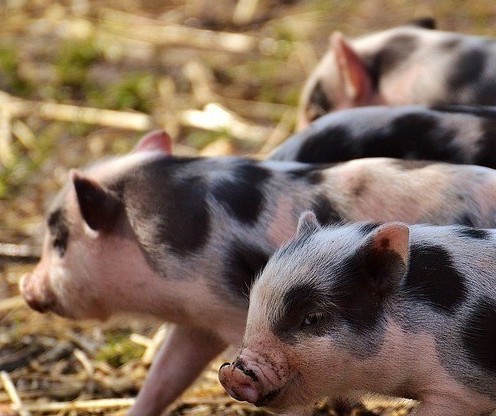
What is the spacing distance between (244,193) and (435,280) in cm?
94

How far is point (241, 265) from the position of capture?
12.6 ft

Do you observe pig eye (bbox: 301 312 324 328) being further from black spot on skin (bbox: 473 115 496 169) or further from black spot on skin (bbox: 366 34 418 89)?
black spot on skin (bbox: 366 34 418 89)

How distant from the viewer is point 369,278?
3215mm

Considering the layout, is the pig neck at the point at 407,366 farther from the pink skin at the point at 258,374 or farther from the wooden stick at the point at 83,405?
the wooden stick at the point at 83,405

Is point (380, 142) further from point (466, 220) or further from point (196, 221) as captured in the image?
point (196, 221)

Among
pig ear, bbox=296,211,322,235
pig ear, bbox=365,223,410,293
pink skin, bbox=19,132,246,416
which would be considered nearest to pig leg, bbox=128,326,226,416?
pink skin, bbox=19,132,246,416

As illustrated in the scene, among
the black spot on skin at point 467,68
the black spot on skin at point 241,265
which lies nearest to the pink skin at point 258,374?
the black spot on skin at point 241,265

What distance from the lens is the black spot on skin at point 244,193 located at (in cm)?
391

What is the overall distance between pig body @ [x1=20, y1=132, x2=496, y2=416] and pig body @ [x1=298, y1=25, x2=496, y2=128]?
1.53 m

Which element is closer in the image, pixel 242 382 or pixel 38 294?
pixel 242 382

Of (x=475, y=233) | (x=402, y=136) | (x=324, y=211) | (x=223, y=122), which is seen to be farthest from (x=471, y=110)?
(x=223, y=122)

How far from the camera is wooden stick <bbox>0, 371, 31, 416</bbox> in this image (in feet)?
14.8

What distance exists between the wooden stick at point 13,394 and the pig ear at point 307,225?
5.48ft

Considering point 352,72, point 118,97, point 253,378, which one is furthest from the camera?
point 118,97
